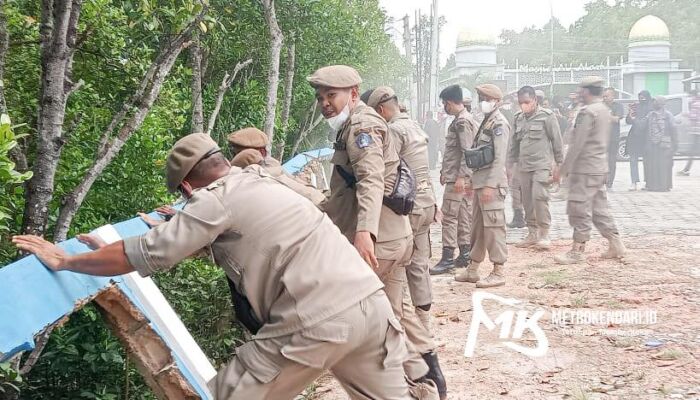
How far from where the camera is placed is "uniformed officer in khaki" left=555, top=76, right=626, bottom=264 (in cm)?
782

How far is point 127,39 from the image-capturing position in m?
4.68

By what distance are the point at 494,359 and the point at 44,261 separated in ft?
11.2

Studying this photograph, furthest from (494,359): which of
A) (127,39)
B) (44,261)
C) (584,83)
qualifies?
(584,83)

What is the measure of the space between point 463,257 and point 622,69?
38.0 metres

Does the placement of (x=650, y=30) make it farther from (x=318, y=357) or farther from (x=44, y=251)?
(x=44, y=251)

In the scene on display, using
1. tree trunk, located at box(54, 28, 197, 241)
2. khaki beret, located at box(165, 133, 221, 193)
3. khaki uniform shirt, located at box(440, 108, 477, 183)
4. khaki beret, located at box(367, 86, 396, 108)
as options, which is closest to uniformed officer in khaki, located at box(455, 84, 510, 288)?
khaki uniform shirt, located at box(440, 108, 477, 183)

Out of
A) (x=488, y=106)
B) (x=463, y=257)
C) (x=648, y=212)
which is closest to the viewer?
(x=488, y=106)

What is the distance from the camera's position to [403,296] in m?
4.31

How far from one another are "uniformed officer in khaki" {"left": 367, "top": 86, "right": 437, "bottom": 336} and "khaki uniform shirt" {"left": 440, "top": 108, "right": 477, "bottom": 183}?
2212 mm

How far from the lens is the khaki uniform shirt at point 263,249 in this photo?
2484 millimetres

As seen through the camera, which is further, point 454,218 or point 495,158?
point 454,218

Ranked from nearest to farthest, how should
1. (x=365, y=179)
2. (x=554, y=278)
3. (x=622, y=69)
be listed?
1. (x=365, y=179)
2. (x=554, y=278)
3. (x=622, y=69)

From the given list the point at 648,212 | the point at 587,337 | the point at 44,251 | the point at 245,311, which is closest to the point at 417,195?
the point at 587,337

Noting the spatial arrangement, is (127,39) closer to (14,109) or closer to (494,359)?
(14,109)
